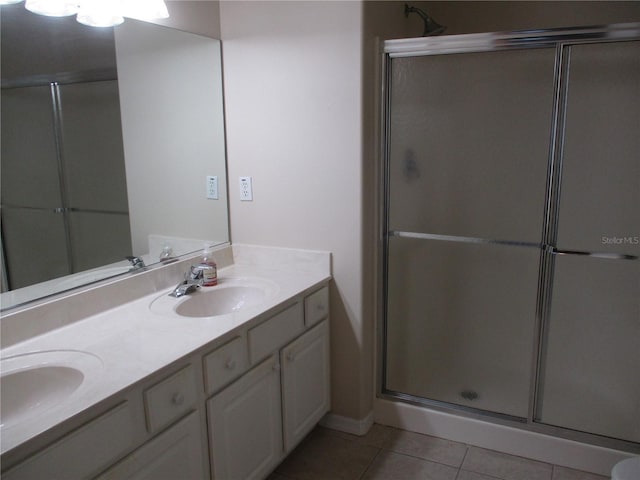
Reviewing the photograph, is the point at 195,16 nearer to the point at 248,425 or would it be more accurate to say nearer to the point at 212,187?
the point at 212,187

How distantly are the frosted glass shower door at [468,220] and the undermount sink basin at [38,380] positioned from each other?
1.48 meters

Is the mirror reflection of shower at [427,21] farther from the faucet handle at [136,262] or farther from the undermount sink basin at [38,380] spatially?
the undermount sink basin at [38,380]

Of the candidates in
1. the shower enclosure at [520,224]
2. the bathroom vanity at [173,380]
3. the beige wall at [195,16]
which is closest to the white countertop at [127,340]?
the bathroom vanity at [173,380]

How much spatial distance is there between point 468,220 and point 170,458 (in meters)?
1.56

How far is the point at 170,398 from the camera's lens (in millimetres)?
1423

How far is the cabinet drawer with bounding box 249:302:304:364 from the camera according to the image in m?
1.81

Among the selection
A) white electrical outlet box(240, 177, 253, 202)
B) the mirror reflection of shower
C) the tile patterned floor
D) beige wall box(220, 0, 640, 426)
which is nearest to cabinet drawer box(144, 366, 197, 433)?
the tile patterned floor

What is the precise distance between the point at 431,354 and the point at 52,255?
69.0 inches

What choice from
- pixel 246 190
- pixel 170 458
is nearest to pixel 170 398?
pixel 170 458

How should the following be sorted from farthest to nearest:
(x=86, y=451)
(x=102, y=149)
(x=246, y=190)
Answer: (x=246, y=190)
(x=102, y=149)
(x=86, y=451)

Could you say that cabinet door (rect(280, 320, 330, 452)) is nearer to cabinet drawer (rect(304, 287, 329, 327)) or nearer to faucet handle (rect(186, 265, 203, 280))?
cabinet drawer (rect(304, 287, 329, 327))

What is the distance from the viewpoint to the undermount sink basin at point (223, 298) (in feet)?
6.52

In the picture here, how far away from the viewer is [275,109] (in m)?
2.30

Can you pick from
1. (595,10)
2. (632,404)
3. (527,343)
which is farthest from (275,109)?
(632,404)
